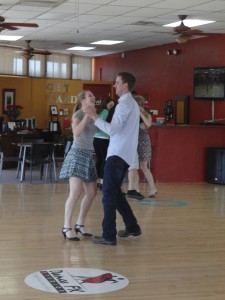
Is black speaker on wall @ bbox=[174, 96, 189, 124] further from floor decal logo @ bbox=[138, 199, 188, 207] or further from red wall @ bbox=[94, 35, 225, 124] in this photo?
floor decal logo @ bbox=[138, 199, 188, 207]

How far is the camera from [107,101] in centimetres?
1051

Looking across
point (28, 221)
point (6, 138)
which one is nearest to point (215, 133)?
point (6, 138)

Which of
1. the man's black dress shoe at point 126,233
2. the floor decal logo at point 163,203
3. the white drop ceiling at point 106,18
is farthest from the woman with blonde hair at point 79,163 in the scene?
the white drop ceiling at point 106,18

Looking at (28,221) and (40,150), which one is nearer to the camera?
(28,221)

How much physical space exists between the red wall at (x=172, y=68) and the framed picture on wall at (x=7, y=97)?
3.19 m

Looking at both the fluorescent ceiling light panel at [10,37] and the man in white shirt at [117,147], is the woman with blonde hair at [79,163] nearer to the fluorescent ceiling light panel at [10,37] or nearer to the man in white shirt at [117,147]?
the man in white shirt at [117,147]

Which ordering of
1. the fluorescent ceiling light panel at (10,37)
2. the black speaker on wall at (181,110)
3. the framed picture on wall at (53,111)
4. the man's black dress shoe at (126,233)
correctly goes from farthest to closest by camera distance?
1. the framed picture on wall at (53,111)
2. the fluorescent ceiling light panel at (10,37)
3. the black speaker on wall at (181,110)
4. the man's black dress shoe at (126,233)

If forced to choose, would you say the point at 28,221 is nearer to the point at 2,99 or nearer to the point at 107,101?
the point at 107,101

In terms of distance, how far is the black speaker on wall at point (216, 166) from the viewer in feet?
38.8

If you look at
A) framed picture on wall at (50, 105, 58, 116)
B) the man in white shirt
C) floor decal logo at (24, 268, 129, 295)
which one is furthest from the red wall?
floor decal logo at (24, 268, 129, 295)

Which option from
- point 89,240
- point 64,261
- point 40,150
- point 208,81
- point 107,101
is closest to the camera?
point 64,261

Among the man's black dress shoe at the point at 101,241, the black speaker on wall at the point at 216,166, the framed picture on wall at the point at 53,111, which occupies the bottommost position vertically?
the man's black dress shoe at the point at 101,241

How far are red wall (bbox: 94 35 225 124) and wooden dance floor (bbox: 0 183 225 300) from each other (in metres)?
5.54

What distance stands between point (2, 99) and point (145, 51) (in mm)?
4112
